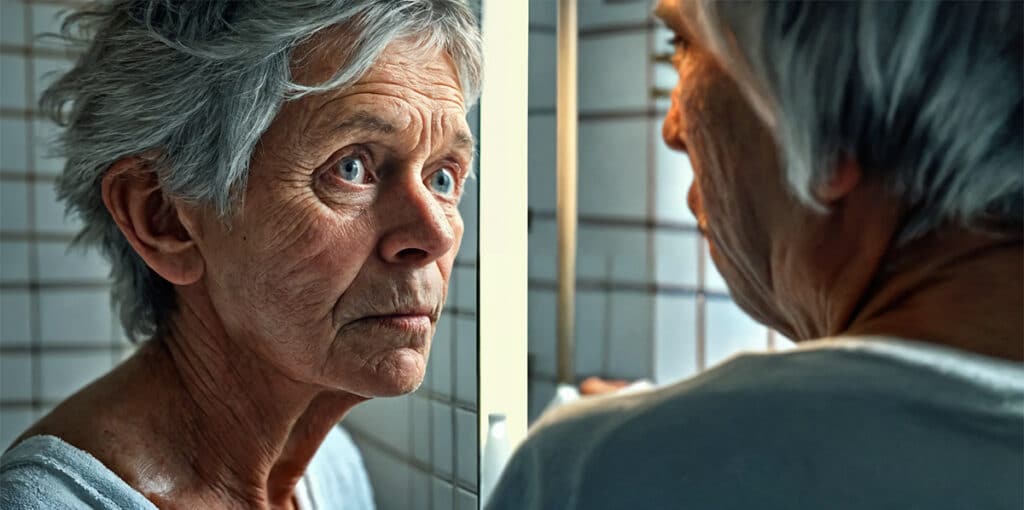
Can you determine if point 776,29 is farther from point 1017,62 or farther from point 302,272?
point 302,272

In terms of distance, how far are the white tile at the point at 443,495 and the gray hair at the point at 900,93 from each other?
34 cm

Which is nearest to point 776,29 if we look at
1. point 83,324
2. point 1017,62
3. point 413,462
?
point 1017,62

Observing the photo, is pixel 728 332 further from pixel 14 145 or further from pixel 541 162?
pixel 14 145

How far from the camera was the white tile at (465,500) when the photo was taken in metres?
0.67

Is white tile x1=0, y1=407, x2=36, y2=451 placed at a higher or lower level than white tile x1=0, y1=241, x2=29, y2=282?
lower

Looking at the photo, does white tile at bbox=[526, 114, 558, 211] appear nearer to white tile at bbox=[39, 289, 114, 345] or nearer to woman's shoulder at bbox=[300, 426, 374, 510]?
woman's shoulder at bbox=[300, 426, 374, 510]

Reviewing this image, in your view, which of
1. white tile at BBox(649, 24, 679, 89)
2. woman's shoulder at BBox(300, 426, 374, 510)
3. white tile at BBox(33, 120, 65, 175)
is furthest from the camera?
white tile at BBox(33, 120, 65, 175)

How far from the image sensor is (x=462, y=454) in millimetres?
688

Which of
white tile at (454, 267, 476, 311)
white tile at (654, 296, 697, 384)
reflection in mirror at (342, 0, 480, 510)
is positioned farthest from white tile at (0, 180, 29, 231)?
white tile at (654, 296, 697, 384)

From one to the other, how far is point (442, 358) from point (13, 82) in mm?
1074

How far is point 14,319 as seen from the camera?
1.50 metres

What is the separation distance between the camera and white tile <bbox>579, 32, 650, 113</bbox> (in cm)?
66

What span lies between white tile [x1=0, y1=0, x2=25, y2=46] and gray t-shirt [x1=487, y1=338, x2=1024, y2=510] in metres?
1.26

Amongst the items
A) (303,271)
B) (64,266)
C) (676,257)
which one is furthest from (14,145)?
(676,257)
